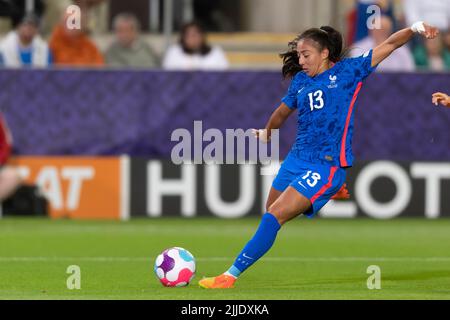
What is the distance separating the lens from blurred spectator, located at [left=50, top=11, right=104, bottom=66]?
1694cm

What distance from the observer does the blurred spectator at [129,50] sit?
1719 cm

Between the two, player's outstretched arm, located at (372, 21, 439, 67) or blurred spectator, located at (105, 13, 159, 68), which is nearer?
player's outstretched arm, located at (372, 21, 439, 67)

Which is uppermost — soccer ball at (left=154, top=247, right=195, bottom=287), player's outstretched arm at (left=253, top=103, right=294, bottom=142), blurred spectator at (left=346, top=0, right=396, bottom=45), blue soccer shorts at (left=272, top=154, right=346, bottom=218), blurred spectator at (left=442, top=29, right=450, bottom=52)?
blurred spectator at (left=346, top=0, right=396, bottom=45)

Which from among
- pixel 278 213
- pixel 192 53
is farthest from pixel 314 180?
pixel 192 53

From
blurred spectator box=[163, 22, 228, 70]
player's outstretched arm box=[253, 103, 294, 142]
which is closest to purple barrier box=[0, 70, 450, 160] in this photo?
blurred spectator box=[163, 22, 228, 70]

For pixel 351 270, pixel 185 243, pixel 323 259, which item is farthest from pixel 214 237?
pixel 351 270

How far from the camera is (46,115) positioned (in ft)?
53.0

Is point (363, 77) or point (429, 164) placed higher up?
point (363, 77)

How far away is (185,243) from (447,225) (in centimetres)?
384

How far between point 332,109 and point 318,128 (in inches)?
6.8

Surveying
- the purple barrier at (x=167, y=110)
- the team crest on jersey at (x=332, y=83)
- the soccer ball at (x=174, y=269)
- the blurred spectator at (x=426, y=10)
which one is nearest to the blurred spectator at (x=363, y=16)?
the blurred spectator at (x=426, y=10)

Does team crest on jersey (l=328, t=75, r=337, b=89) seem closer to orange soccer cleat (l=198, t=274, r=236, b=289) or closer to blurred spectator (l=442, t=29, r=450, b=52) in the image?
orange soccer cleat (l=198, t=274, r=236, b=289)

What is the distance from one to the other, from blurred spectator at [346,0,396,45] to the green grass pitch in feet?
9.31

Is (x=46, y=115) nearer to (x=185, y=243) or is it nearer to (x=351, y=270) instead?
(x=185, y=243)
